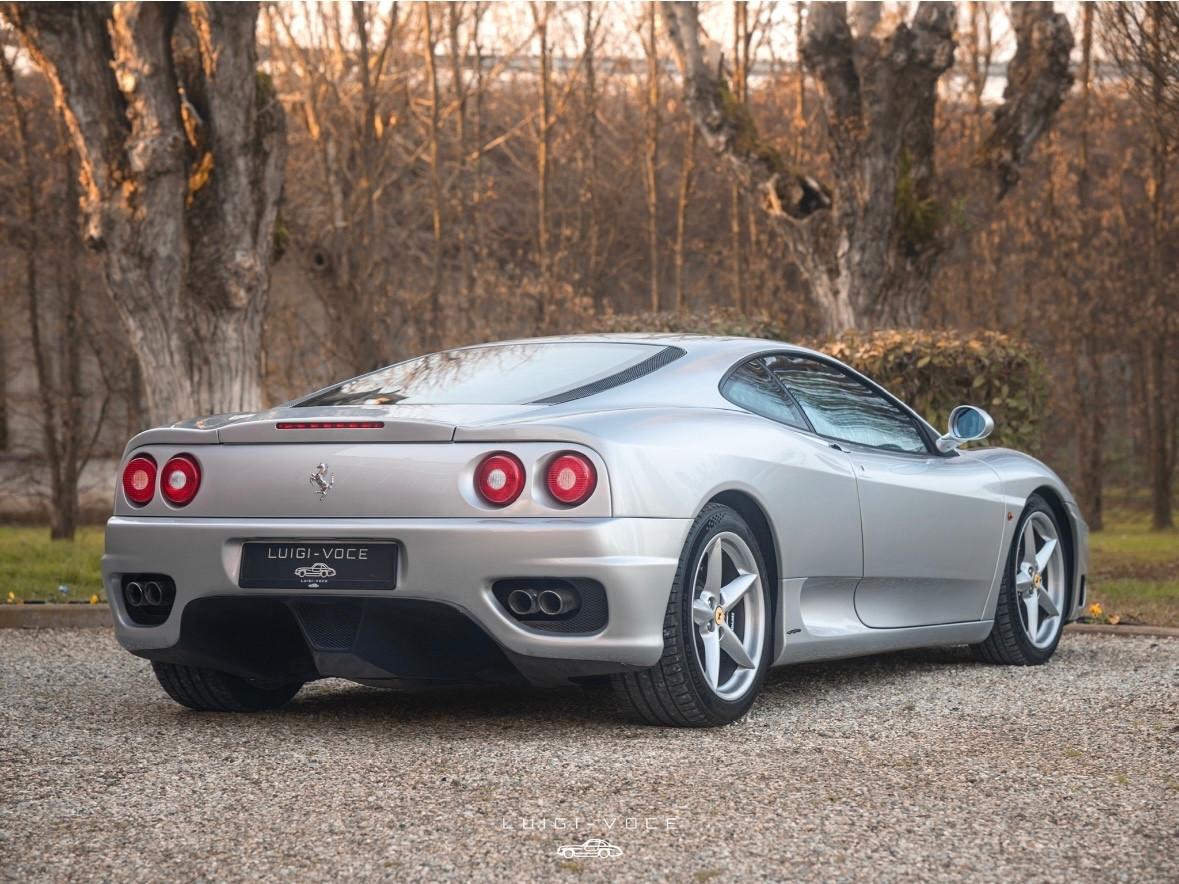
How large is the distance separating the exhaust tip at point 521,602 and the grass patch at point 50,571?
5186 millimetres

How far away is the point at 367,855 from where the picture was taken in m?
3.57

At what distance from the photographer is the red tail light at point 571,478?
470cm

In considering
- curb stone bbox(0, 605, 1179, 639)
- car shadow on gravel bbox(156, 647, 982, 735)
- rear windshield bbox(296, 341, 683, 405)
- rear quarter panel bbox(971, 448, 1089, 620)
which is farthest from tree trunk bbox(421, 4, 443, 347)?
rear windshield bbox(296, 341, 683, 405)

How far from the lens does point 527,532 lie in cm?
463

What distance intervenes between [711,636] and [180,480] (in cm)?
172

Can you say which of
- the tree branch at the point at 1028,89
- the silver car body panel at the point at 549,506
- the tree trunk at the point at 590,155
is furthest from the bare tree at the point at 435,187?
the silver car body panel at the point at 549,506

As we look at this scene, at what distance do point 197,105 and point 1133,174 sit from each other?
12.9 metres

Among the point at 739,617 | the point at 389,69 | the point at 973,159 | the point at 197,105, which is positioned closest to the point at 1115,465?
the point at 973,159

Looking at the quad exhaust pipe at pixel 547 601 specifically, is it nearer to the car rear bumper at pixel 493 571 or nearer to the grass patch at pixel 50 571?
the car rear bumper at pixel 493 571

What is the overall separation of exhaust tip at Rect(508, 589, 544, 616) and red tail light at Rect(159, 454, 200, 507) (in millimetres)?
1093

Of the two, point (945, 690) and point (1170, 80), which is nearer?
point (945, 690)

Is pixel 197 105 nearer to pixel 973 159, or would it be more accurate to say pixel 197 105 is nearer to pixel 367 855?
pixel 973 159

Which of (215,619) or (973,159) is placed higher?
(973,159)

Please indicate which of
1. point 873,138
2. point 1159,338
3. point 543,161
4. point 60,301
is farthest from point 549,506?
point 543,161
